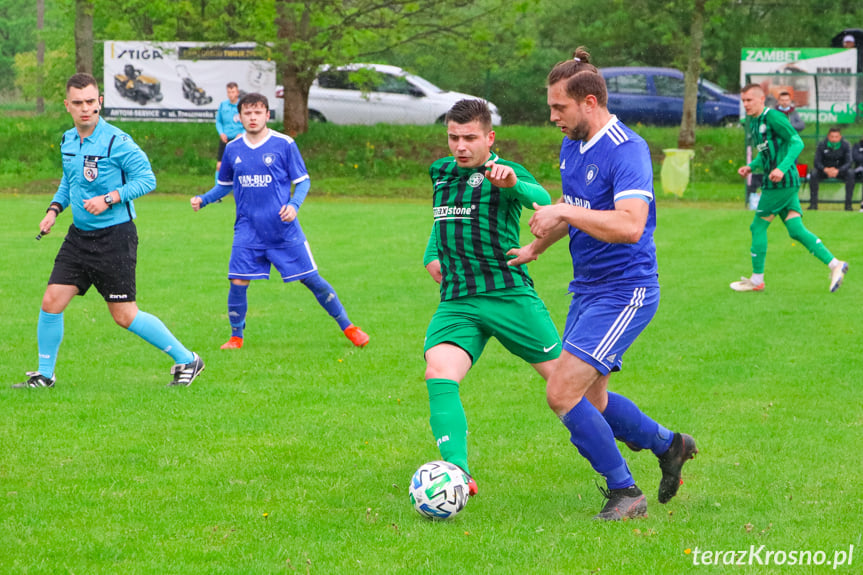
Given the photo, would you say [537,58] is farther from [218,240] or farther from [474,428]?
[474,428]

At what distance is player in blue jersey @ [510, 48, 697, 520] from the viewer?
16.4 feet

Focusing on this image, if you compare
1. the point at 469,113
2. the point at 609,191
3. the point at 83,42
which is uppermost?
the point at 83,42

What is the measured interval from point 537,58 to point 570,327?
32795 millimetres

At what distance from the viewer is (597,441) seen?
514 centimetres

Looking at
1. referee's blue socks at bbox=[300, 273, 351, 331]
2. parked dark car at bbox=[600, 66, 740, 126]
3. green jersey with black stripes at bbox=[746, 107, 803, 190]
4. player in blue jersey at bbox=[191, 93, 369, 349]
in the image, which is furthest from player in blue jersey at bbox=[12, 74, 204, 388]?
parked dark car at bbox=[600, 66, 740, 126]

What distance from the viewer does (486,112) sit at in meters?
5.54

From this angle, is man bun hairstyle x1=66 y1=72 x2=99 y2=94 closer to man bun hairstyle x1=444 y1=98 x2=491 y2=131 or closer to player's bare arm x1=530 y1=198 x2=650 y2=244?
man bun hairstyle x1=444 y1=98 x2=491 y2=131

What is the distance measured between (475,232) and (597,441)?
4.15 ft

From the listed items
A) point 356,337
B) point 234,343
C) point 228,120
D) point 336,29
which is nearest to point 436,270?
point 356,337

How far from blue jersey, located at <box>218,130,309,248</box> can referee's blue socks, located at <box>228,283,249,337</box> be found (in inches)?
16.1

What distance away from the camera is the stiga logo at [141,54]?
30156 mm

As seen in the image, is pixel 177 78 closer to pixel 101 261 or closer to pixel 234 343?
pixel 234 343

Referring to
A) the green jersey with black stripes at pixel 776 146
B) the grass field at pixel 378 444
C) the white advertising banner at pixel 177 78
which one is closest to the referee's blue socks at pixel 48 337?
the grass field at pixel 378 444

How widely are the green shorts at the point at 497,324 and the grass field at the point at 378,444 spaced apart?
754mm
